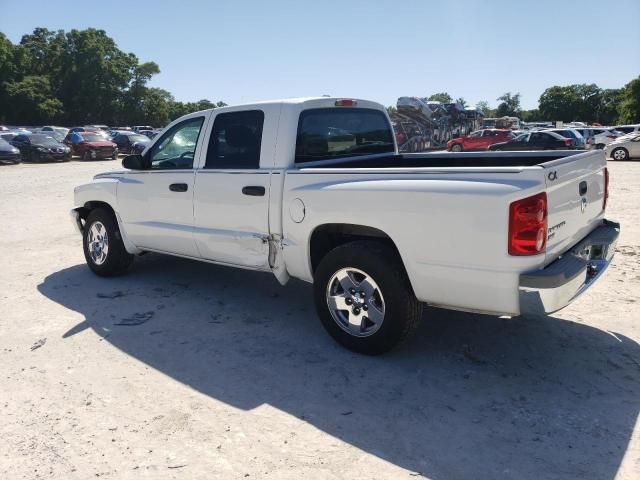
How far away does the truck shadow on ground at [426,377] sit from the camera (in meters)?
2.86

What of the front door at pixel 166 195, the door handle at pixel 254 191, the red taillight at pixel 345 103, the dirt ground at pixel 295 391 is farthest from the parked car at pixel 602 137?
the door handle at pixel 254 191

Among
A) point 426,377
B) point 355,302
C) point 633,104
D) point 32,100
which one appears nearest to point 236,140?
point 355,302

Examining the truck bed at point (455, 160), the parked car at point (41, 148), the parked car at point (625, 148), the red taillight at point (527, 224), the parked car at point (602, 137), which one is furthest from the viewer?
the parked car at point (602, 137)

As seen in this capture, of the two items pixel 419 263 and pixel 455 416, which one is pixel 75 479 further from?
pixel 419 263

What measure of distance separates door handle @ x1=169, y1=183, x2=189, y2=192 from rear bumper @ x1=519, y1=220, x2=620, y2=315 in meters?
3.23

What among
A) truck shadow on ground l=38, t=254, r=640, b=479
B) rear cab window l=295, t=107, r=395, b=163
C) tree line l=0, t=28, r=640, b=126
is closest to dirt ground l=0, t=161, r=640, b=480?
truck shadow on ground l=38, t=254, r=640, b=479

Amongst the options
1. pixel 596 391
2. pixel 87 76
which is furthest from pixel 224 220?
pixel 87 76

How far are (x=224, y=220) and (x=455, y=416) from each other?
102 inches

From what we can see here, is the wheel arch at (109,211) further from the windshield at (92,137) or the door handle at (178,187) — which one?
the windshield at (92,137)

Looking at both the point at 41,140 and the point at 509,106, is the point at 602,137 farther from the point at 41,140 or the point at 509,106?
the point at 509,106

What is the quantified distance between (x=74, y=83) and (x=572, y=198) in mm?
77403

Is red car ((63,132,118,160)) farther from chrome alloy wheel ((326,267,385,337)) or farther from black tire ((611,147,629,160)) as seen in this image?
chrome alloy wheel ((326,267,385,337))

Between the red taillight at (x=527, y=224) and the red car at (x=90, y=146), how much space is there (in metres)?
30.5

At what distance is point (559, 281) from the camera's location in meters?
3.15
